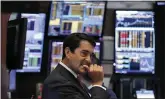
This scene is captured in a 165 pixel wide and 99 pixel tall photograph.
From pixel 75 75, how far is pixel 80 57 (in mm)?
117

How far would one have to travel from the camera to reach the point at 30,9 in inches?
183

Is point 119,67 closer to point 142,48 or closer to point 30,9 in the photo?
point 142,48

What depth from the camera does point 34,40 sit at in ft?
15.0

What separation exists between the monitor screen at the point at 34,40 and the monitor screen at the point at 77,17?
5.0 inches

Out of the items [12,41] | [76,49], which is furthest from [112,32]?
[76,49]

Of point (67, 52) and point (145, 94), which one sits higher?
point (67, 52)

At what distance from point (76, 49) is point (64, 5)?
2392 millimetres

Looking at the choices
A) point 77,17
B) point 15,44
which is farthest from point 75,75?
point 77,17

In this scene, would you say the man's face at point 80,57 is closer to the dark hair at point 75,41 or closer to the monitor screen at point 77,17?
the dark hair at point 75,41

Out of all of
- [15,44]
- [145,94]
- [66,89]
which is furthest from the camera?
[145,94]

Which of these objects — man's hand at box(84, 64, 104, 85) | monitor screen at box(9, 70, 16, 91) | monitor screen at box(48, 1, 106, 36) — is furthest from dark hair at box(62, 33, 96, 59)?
monitor screen at box(9, 70, 16, 91)

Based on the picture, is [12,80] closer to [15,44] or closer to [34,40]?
[34,40]

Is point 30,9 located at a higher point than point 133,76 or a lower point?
higher

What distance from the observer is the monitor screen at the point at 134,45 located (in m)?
4.57
